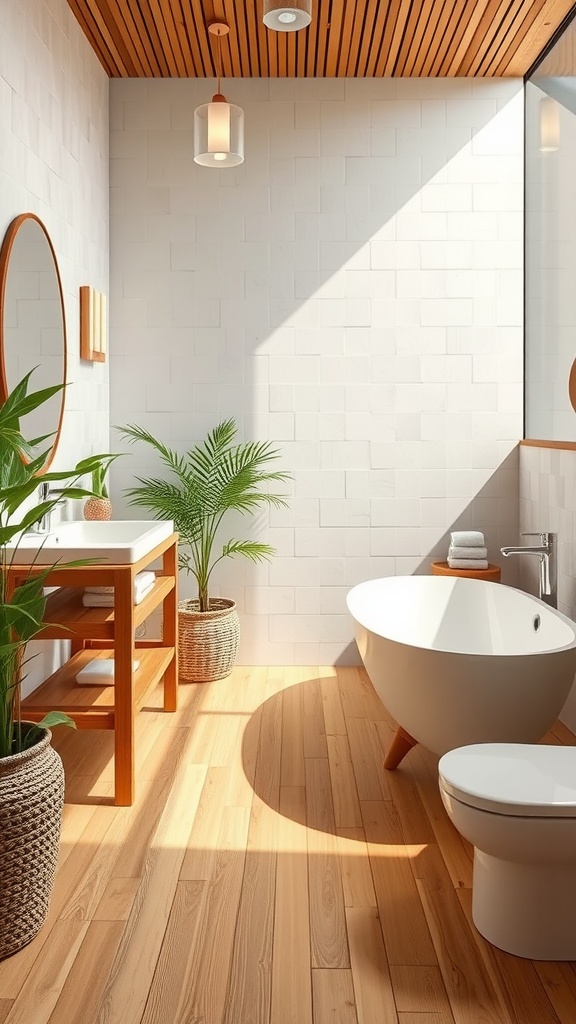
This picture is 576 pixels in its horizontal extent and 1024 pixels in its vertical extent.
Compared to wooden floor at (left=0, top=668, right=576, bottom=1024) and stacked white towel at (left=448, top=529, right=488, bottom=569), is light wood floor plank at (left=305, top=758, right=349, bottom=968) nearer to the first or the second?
wooden floor at (left=0, top=668, right=576, bottom=1024)

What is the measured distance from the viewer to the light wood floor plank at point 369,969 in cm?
194

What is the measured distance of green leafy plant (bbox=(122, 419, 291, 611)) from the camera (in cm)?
452

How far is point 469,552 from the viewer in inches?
176

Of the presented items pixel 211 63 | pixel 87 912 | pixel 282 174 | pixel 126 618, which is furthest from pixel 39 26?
pixel 87 912

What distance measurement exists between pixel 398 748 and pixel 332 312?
2419 millimetres

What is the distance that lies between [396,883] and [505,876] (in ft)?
1.48

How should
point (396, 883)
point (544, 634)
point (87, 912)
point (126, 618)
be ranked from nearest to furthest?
point (87, 912)
point (396, 883)
point (126, 618)
point (544, 634)

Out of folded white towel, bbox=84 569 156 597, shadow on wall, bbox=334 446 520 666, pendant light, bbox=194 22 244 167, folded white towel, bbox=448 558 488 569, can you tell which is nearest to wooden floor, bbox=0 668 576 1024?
folded white towel, bbox=84 569 156 597

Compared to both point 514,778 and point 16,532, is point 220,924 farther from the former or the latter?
point 16,532

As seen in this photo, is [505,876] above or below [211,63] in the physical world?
below

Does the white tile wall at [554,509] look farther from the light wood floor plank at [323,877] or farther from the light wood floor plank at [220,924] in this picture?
the light wood floor plank at [220,924]

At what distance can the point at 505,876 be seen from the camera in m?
2.16

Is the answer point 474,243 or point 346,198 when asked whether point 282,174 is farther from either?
point 474,243

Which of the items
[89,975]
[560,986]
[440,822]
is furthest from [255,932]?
[440,822]
